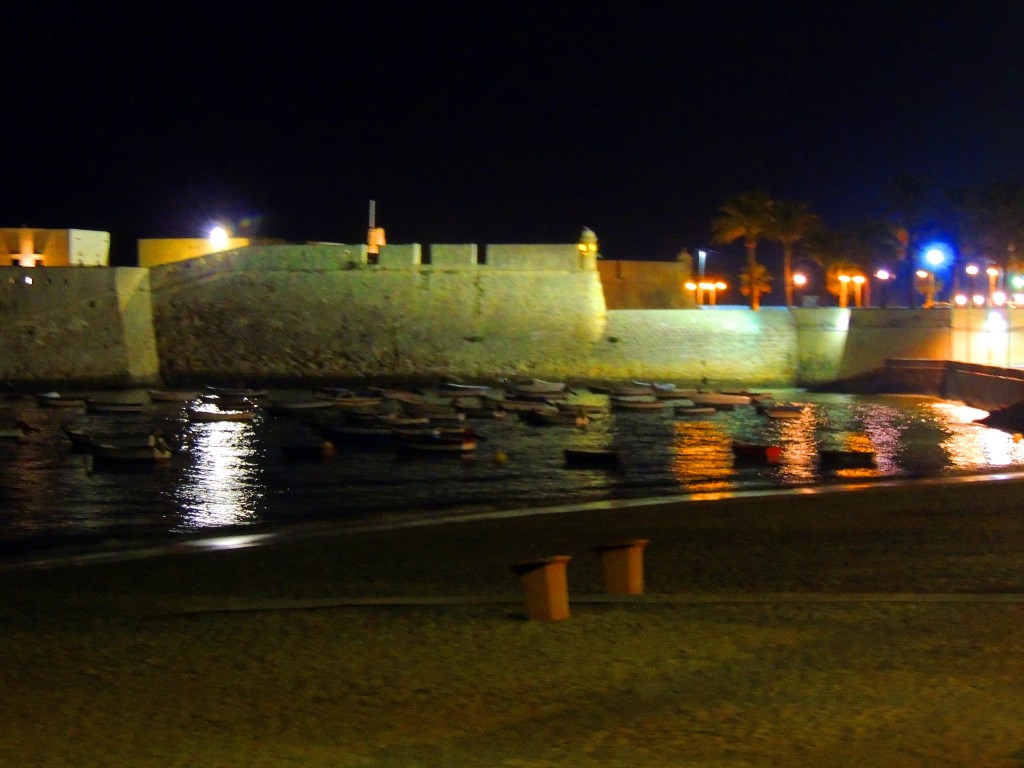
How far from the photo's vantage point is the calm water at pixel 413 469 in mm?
15125

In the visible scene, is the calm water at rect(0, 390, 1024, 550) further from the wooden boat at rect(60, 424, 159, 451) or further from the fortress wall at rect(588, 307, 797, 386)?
the fortress wall at rect(588, 307, 797, 386)

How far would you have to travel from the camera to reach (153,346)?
114ft

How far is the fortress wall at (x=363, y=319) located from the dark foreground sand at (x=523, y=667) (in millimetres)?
24457

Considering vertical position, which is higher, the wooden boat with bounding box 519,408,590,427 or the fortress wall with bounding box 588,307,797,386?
the fortress wall with bounding box 588,307,797,386

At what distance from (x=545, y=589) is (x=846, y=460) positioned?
47.2 ft

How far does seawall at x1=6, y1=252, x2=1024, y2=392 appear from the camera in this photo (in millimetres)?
33594

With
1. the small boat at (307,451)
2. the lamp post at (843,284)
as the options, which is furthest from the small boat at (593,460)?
the lamp post at (843,284)

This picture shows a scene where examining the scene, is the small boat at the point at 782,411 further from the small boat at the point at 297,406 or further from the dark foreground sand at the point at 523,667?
the dark foreground sand at the point at 523,667

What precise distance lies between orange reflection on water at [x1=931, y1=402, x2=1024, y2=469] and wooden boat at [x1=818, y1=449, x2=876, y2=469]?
1355 millimetres

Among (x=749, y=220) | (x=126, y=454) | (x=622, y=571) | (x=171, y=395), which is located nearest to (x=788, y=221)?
(x=749, y=220)

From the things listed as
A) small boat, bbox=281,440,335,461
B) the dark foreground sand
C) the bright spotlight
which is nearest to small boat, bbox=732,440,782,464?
small boat, bbox=281,440,335,461

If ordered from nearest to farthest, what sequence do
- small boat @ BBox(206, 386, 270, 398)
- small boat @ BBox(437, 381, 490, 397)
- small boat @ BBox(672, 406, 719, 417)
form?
small boat @ BBox(672, 406, 719, 417), small boat @ BBox(206, 386, 270, 398), small boat @ BBox(437, 381, 490, 397)

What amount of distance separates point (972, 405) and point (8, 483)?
935 inches

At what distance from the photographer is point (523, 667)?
5953 millimetres
